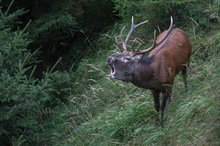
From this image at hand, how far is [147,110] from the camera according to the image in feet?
27.4

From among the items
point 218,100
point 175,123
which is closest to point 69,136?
point 175,123

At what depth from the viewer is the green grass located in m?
7.11

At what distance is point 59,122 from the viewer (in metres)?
10.7

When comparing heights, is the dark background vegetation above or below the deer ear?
below

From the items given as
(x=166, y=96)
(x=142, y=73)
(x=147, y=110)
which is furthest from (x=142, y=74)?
(x=147, y=110)

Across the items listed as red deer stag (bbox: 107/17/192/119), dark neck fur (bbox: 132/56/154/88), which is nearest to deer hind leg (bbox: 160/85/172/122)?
red deer stag (bbox: 107/17/192/119)

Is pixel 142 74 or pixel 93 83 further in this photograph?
pixel 93 83

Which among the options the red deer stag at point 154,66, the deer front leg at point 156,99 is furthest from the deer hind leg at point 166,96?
the deer front leg at point 156,99

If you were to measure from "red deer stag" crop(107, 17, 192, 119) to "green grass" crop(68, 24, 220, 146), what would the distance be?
34cm

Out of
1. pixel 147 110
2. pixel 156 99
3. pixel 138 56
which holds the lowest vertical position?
pixel 147 110

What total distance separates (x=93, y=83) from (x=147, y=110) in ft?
10.5

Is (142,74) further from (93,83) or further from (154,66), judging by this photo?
(93,83)

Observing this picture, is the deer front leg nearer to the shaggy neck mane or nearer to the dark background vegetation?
the dark background vegetation

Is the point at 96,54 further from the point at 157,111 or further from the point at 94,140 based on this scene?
the point at 157,111
